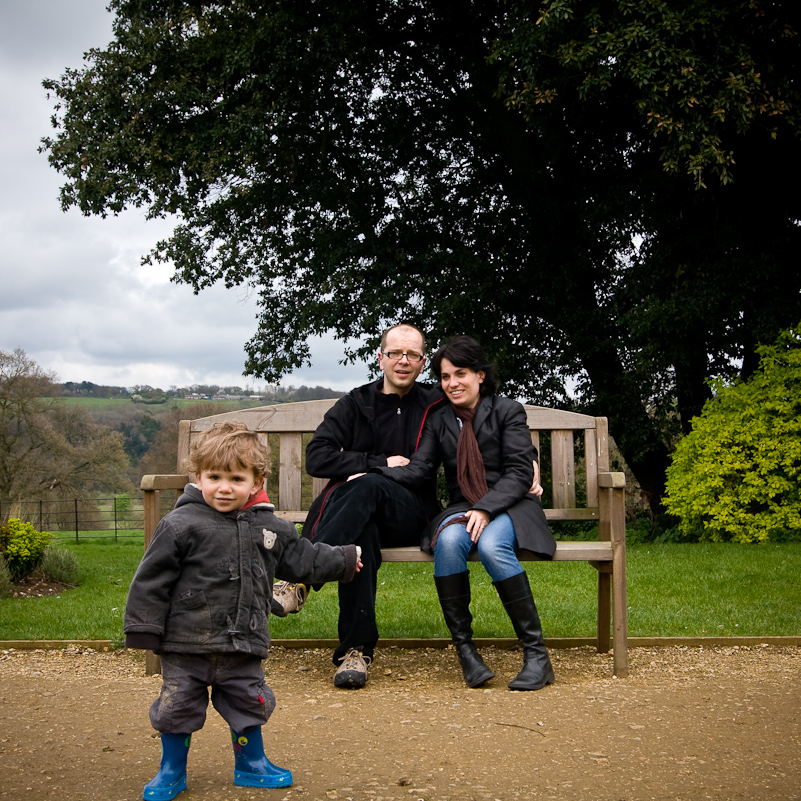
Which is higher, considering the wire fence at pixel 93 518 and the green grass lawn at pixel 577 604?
the green grass lawn at pixel 577 604

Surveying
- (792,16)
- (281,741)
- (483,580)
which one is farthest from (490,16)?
(281,741)

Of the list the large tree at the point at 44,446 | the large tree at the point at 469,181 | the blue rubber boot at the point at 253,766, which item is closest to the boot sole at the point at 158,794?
the blue rubber boot at the point at 253,766

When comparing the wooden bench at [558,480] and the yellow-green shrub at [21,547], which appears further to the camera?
the yellow-green shrub at [21,547]

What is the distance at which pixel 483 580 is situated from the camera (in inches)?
293

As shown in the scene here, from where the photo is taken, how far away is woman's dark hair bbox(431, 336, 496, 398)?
4301 millimetres

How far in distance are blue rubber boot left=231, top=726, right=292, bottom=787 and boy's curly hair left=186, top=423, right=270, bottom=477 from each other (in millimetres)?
800

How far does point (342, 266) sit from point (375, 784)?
10542mm

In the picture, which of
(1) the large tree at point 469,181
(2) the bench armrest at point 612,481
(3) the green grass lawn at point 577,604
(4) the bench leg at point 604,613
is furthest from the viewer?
(1) the large tree at point 469,181

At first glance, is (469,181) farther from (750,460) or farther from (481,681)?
(481,681)

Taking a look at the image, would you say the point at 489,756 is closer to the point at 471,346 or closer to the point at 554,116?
the point at 471,346

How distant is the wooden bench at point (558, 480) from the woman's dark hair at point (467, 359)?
57 centimetres

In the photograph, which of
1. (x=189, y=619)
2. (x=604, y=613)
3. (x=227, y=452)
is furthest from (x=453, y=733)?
(x=604, y=613)

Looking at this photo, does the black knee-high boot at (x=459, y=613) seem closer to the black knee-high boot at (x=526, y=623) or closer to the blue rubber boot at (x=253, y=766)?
the black knee-high boot at (x=526, y=623)

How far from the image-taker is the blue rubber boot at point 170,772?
256 cm
